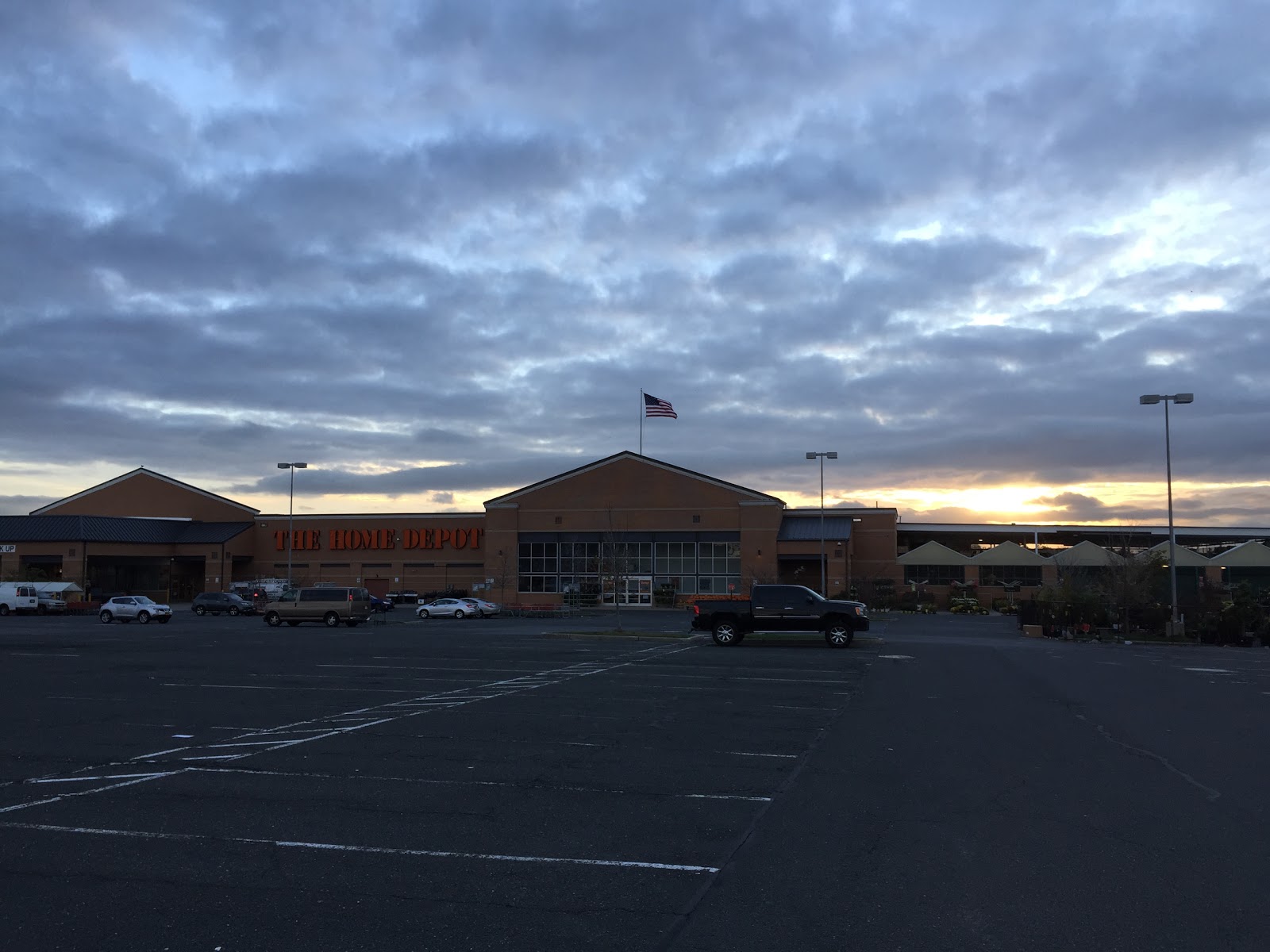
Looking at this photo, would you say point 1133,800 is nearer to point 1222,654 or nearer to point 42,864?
point 42,864

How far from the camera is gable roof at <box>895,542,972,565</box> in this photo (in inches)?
3179

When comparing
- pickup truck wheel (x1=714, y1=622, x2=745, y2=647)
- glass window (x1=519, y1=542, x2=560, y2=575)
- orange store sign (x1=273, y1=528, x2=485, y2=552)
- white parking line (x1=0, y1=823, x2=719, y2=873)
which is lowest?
pickup truck wheel (x1=714, y1=622, x2=745, y2=647)

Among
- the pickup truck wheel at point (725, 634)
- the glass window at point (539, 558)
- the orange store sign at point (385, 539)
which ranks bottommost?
the pickup truck wheel at point (725, 634)

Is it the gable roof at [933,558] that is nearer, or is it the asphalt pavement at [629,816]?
the asphalt pavement at [629,816]

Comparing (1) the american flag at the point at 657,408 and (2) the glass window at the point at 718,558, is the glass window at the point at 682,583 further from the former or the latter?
(1) the american flag at the point at 657,408

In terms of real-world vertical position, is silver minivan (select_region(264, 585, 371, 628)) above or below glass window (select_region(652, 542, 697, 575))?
below

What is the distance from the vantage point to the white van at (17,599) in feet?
190

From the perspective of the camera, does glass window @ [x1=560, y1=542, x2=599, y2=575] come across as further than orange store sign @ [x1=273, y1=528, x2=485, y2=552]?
No

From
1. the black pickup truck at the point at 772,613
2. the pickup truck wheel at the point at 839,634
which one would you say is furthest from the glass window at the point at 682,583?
the pickup truck wheel at the point at 839,634

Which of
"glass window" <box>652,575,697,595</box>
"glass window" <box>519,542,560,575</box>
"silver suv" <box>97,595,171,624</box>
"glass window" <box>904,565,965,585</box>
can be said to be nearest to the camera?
"silver suv" <box>97,595,171,624</box>

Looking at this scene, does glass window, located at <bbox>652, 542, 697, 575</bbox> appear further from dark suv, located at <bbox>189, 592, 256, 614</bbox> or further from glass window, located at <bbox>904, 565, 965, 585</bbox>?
dark suv, located at <bbox>189, 592, 256, 614</bbox>

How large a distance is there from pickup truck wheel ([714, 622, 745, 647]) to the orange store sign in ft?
157

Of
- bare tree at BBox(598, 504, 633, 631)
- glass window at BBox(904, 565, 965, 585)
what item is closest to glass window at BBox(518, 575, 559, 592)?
bare tree at BBox(598, 504, 633, 631)

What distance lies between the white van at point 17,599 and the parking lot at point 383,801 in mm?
42389
